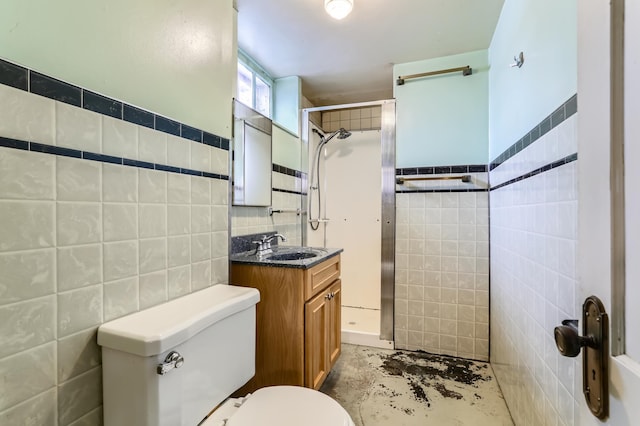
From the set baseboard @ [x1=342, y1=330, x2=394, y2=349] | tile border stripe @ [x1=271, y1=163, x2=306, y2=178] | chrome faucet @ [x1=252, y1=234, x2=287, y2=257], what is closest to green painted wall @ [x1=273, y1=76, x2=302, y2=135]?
tile border stripe @ [x1=271, y1=163, x2=306, y2=178]

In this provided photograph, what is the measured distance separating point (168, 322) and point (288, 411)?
19.8 inches

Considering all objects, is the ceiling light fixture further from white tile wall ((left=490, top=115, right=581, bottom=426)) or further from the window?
white tile wall ((left=490, top=115, right=581, bottom=426))

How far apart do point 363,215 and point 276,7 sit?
199cm

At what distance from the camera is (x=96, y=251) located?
34.4 inches

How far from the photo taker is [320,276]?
168 cm

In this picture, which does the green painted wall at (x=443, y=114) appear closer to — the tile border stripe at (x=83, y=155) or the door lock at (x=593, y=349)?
the tile border stripe at (x=83, y=155)

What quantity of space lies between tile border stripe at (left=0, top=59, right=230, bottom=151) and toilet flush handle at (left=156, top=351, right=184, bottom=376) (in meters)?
A: 0.73

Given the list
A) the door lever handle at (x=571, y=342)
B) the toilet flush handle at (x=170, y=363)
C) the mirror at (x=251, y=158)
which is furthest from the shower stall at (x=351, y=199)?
the door lever handle at (x=571, y=342)

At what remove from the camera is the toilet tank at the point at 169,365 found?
2.64ft

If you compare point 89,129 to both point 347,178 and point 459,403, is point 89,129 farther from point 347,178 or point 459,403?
point 347,178

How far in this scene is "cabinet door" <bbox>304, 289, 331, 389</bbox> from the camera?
1.52 meters

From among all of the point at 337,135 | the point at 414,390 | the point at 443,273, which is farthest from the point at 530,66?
the point at 337,135

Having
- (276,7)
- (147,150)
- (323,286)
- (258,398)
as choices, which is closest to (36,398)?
(258,398)

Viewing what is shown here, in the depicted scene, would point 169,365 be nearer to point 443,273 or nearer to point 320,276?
point 320,276
